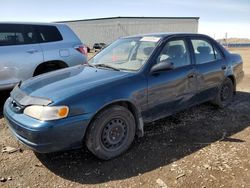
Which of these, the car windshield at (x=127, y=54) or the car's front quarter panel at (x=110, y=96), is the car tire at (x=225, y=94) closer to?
the car windshield at (x=127, y=54)

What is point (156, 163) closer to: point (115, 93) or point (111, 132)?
point (111, 132)

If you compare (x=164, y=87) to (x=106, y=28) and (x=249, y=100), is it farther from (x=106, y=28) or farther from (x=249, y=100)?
(x=106, y=28)

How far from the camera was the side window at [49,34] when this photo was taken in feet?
22.4

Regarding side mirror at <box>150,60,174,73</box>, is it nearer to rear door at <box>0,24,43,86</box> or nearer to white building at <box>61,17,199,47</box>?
rear door at <box>0,24,43,86</box>

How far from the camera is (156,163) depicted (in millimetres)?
3762

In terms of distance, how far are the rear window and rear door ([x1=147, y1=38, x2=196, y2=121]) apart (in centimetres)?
350

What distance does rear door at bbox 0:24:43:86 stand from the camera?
6.19 meters

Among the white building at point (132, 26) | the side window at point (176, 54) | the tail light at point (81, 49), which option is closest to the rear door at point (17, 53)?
→ the tail light at point (81, 49)

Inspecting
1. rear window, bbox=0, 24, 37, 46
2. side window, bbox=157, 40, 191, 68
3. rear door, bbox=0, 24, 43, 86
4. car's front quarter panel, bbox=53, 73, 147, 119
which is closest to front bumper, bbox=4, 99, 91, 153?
car's front quarter panel, bbox=53, 73, 147, 119

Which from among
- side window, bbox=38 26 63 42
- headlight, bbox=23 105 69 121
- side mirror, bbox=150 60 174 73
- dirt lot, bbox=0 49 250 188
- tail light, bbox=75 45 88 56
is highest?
side window, bbox=38 26 63 42

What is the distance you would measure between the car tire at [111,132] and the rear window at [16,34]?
3.75 m

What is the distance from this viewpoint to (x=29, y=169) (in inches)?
145

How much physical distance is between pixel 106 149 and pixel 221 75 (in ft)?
9.92

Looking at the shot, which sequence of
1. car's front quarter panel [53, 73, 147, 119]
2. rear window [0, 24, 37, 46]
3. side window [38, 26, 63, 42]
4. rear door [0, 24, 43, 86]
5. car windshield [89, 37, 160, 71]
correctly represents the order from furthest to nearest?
1. side window [38, 26, 63, 42]
2. rear window [0, 24, 37, 46]
3. rear door [0, 24, 43, 86]
4. car windshield [89, 37, 160, 71]
5. car's front quarter panel [53, 73, 147, 119]
